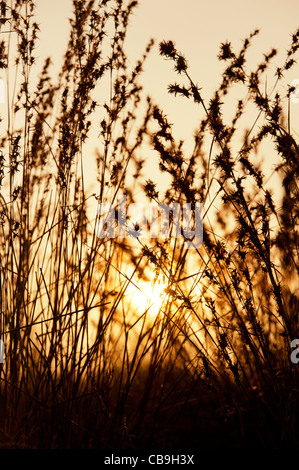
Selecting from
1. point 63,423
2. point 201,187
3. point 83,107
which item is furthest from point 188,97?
point 63,423

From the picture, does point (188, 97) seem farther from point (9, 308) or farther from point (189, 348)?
point (189, 348)

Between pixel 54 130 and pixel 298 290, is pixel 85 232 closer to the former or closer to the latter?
pixel 54 130

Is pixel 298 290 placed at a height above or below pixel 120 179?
below

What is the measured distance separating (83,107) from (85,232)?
1.68 ft

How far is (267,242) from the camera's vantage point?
1.21 meters
